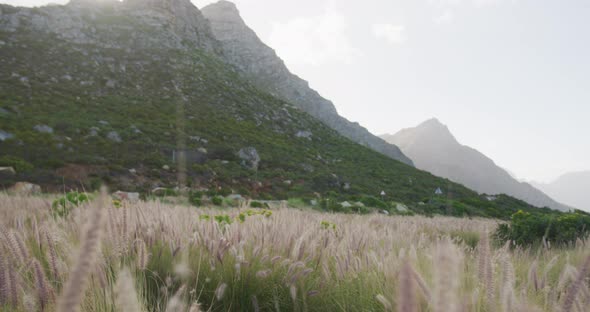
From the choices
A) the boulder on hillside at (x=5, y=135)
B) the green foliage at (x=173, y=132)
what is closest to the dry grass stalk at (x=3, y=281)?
the green foliage at (x=173, y=132)

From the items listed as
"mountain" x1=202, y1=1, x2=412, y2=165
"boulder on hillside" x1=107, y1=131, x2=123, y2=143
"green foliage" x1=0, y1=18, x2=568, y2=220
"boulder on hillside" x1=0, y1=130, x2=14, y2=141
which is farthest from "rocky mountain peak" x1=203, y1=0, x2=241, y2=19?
"boulder on hillside" x1=0, y1=130, x2=14, y2=141

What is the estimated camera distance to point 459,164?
158625 millimetres

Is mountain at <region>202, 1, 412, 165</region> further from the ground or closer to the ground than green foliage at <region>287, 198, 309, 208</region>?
further from the ground

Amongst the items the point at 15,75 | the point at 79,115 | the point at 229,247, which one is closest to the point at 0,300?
the point at 229,247

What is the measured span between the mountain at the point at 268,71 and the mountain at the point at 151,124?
80.5 feet

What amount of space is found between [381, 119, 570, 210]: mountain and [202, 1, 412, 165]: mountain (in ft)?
217

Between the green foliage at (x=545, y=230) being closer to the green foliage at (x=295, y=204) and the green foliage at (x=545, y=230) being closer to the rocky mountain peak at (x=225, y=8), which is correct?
the green foliage at (x=295, y=204)

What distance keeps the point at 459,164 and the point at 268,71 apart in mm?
116487

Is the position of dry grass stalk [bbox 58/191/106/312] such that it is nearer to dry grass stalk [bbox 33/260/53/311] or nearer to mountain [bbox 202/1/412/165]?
dry grass stalk [bbox 33/260/53/311]

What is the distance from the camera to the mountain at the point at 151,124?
50.8ft

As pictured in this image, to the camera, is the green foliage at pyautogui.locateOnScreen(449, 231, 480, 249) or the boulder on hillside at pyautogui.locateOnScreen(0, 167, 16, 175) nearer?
the green foliage at pyautogui.locateOnScreen(449, 231, 480, 249)

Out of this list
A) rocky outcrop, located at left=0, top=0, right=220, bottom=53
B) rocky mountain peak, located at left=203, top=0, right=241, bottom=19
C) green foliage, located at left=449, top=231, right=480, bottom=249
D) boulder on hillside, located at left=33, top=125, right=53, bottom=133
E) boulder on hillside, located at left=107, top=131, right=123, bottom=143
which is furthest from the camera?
rocky mountain peak, located at left=203, top=0, right=241, bottom=19

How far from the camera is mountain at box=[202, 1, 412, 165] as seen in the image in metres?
→ 77.5

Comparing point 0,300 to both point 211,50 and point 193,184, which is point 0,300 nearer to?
point 193,184
